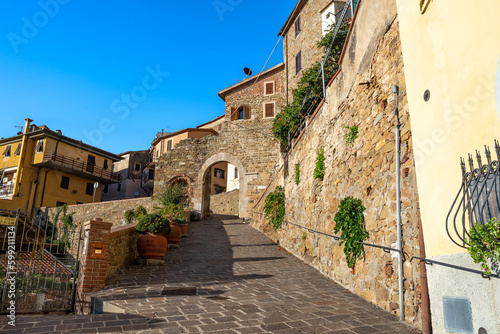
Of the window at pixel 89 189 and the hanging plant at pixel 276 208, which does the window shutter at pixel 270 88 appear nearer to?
the hanging plant at pixel 276 208

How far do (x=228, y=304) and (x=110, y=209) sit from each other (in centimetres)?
2037

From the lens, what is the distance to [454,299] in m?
3.40

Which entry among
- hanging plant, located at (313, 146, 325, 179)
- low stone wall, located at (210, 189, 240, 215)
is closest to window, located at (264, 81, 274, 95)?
low stone wall, located at (210, 189, 240, 215)

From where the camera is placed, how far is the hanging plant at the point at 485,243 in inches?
112

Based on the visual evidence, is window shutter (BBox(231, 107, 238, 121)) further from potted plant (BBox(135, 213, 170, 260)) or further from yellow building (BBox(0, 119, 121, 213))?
yellow building (BBox(0, 119, 121, 213))

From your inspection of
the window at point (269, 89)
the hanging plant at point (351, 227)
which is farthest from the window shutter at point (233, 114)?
the hanging plant at point (351, 227)

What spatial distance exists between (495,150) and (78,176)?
33.5 m

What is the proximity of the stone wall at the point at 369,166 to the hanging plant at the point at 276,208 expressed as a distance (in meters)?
2.74

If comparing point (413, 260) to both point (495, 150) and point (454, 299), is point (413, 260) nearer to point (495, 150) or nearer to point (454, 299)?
point (454, 299)

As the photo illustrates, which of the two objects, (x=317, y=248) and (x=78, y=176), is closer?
(x=317, y=248)

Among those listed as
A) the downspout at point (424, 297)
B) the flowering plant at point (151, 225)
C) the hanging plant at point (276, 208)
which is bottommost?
the downspout at point (424, 297)

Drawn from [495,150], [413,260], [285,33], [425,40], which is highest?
[285,33]

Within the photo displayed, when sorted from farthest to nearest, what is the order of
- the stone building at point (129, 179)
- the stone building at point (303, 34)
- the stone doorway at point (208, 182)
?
1. the stone building at point (129, 179)
2. the stone doorway at point (208, 182)
3. the stone building at point (303, 34)

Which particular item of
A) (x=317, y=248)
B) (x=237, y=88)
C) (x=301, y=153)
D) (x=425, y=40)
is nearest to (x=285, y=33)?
(x=237, y=88)
